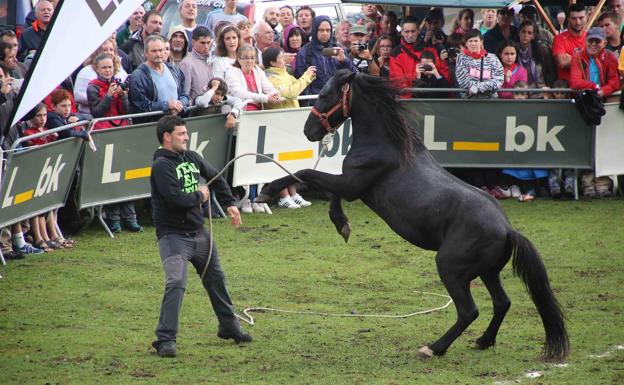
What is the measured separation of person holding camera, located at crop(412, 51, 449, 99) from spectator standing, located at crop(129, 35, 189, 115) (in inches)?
138

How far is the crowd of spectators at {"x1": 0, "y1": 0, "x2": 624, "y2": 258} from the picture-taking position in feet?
43.1

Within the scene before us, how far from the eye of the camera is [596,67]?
1538 cm

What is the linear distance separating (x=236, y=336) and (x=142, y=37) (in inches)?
258

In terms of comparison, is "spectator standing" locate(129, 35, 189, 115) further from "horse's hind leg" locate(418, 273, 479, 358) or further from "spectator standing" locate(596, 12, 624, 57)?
"spectator standing" locate(596, 12, 624, 57)

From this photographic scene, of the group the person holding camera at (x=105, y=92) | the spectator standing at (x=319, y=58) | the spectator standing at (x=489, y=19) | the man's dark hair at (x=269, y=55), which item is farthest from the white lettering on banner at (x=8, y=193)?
the spectator standing at (x=489, y=19)

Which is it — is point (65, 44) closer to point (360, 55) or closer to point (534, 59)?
point (360, 55)

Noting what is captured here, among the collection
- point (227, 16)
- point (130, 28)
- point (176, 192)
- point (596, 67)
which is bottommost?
point (176, 192)

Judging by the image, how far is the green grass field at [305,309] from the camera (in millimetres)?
8344

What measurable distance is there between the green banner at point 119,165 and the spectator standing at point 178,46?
1.06 metres

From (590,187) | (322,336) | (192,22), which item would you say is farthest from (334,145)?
(322,336)

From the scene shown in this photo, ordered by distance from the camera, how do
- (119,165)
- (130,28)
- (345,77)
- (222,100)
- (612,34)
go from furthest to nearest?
1. (612,34)
2. (130,28)
3. (222,100)
4. (119,165)
5. (345,77)

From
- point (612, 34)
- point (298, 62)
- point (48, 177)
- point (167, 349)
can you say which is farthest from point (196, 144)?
point (612, 34)

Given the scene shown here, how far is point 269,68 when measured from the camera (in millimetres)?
14703

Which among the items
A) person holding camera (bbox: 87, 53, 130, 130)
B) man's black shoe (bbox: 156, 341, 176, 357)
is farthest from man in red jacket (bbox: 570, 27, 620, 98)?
man's black shoe (bbox: 156, 341, 176, 357)
